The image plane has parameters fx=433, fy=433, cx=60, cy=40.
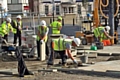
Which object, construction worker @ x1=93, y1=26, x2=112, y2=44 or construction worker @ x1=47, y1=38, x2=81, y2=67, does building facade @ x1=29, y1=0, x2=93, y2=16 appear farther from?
construction worker @ x1=47, y1=38, x2=81, y2=67

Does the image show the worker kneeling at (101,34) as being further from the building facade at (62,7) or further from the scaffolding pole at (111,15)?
the building facade at (62,7)

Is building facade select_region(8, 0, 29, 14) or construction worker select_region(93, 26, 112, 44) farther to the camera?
building facade select_region(8, 0, 29, 14)

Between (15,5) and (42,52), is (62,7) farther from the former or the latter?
(42,52)

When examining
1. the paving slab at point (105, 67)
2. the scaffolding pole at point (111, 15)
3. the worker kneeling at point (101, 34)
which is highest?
the scaffolding pole at point (111, 15)

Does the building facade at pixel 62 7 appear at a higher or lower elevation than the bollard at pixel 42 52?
higher

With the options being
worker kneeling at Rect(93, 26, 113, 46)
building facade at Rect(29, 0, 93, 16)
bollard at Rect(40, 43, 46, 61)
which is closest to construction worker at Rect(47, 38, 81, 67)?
bollard at Rect(40, 43, 46, 61)

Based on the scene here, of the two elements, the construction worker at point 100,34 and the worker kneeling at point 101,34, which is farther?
the construction worker at point 100,34

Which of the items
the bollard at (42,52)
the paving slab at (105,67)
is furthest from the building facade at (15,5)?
the paving slab at (105,67)

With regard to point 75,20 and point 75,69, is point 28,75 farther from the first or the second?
point 75,20

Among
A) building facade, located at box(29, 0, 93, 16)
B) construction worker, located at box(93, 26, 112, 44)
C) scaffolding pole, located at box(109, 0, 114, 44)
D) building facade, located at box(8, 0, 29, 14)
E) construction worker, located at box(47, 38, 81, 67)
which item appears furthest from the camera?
building facade, located at box(29, 0, 93, 16)

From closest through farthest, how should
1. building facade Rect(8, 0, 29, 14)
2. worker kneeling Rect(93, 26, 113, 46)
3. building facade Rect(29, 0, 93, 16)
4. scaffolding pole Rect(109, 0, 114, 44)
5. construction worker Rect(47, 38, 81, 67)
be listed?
construction worker Rect(47, 38, 81, 67) < worker kneeling Rect(93, 26, 113, 46) < scaffolding pole Rect(109, 0, 114, 44) < building facade Rect(8, 0, 29, 14) < building facade Rect(29, 0, 93, 16)

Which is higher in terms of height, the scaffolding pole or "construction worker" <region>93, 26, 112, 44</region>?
the scaffolding pole

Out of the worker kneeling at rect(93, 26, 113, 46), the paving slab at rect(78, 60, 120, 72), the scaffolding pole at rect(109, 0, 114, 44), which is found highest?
the scaffolding pole at rect(109, 0, 114, 44)

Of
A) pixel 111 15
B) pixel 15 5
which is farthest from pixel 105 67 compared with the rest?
pixel 15 5
